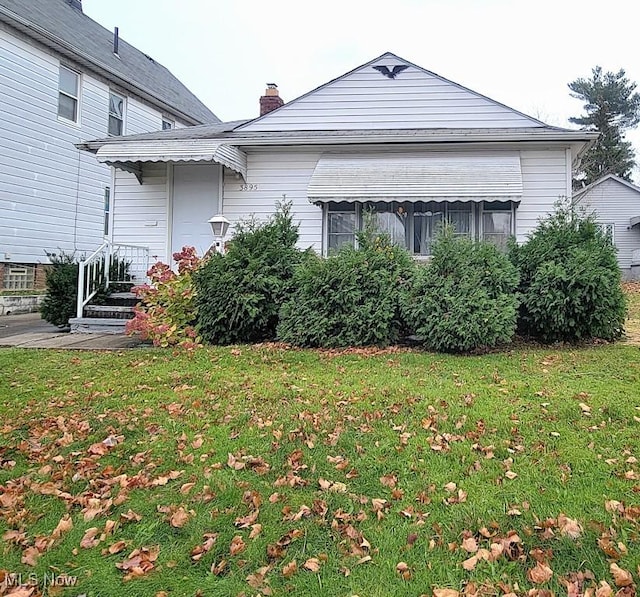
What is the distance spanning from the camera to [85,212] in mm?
16328

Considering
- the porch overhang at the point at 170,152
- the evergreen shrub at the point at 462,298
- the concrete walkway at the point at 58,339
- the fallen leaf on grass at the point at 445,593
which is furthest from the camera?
the porch overhang at the point at 170,152

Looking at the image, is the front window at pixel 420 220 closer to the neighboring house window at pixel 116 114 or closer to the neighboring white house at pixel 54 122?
the neighboring white house at pixel 54 122

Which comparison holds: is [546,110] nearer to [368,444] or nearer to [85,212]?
[85,212]

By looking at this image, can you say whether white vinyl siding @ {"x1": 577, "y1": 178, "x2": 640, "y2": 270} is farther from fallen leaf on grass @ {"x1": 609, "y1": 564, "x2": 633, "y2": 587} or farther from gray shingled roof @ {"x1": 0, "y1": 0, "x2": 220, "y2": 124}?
fallen leaf on grass @ {"x1": 609, "y1": 564, "x2": 633, "y2": 587}

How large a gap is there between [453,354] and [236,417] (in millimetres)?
3679

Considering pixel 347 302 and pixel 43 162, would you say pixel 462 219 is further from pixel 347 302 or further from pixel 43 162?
pixel 43 162

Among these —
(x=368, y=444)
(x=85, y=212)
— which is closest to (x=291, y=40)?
(x=85, y=212)

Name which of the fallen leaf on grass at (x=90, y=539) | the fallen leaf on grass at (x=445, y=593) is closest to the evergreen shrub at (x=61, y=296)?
the fallen leaf on grass at (x=90, y=539)

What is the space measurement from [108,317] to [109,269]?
1396 mm

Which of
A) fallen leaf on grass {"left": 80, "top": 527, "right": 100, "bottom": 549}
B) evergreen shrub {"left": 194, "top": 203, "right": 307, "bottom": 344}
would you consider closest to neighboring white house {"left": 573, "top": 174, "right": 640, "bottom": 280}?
evergreen shrub {"left": 194, "top": 203, "right": 307, "bottom": 344}

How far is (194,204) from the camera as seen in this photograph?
37.7 ft

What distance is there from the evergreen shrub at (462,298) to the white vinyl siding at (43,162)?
38.5 ft

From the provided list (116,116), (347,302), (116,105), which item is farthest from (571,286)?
(116,105)

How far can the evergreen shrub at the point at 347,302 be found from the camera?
7.45 metres
